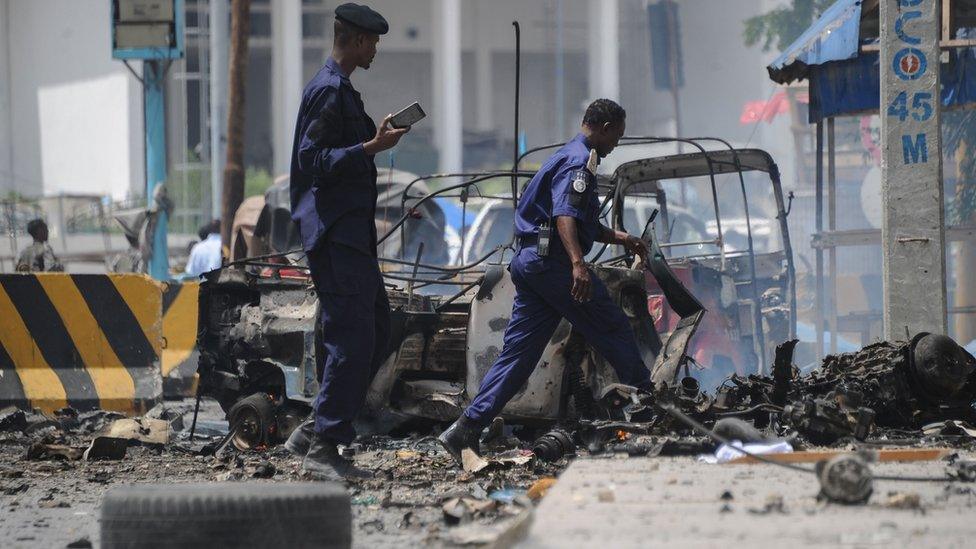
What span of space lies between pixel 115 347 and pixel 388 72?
4843 centimetres

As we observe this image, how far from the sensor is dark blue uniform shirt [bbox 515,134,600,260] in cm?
636

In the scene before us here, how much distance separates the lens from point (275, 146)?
5181 cm

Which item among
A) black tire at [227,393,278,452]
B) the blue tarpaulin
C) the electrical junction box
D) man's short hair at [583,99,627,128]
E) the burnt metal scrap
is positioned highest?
the electrical junction box

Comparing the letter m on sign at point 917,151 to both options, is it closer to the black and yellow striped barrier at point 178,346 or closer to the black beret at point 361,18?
the black beret at point 361,18

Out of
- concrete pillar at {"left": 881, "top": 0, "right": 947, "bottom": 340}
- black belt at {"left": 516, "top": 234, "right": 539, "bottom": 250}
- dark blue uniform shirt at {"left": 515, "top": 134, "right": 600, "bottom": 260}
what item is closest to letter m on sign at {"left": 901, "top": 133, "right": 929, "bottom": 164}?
concrete pillar at {"left": 881, "top": 0, "right": 947, "bottom": 340}

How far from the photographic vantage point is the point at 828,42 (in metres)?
11.7

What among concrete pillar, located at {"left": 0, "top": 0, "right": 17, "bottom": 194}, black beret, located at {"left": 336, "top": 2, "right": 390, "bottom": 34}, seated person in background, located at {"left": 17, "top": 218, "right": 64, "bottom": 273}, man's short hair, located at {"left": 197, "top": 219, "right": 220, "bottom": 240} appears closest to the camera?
black beret, located at {"left": 336, "top": 2, "right": 390, "bottom": 34}

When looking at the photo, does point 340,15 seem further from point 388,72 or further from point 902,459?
point 388,72

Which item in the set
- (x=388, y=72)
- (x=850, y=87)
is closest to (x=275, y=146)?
(x=388, y=72)

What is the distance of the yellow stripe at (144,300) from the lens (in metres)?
9.10

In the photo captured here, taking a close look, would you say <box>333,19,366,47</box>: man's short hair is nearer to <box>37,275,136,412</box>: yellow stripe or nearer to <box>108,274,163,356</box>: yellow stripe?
<box>108,274,163,356</box>: yellow stripe

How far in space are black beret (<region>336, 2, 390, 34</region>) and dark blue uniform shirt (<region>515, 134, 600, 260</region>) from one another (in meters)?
1.02

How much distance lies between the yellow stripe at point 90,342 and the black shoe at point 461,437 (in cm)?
336

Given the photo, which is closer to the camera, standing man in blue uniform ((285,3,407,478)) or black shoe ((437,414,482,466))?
standing man in blue uniform ((285,3,407,478))
